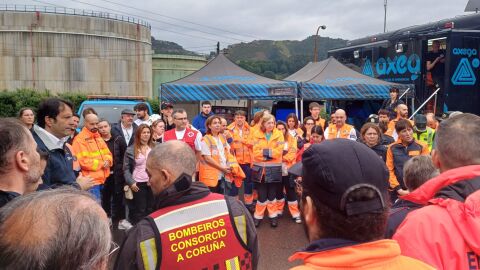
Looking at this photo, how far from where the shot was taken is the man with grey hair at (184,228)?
2.18 meters

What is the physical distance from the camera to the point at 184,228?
2250mm

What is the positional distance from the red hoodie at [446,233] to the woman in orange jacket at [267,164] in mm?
4910

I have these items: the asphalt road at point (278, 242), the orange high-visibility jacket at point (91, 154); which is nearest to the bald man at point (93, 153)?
the orange high-visibility jacket at point (91, 154)

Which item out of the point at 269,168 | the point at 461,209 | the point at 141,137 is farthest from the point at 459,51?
the point at 461,209

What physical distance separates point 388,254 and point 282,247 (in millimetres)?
4871

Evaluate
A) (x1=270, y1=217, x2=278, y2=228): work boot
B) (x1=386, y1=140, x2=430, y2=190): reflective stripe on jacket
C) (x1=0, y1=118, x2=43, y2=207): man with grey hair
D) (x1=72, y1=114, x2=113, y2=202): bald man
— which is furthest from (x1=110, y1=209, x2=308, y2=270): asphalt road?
(x1=0, y1=118, x2=43, y2=207): man with grey hair

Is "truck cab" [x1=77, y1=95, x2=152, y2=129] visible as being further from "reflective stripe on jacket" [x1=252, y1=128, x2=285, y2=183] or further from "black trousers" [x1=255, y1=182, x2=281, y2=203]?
"black trousers" [x1=255, y1=182, x2=281, y2=203]

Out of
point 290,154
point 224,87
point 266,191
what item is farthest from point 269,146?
point 224,87

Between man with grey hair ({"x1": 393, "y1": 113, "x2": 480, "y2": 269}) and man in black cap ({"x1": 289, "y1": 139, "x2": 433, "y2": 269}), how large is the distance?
0.56 m

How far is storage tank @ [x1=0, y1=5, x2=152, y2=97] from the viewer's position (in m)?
32.9

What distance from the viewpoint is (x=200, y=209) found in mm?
2342

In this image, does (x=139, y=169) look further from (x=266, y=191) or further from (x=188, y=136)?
(x=266, y=191)

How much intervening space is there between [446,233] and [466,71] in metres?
9.32

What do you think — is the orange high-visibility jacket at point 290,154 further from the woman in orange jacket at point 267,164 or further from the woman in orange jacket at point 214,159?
the woman in orange jacket at point 214,159
